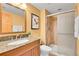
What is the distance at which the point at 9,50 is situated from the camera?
1.30m

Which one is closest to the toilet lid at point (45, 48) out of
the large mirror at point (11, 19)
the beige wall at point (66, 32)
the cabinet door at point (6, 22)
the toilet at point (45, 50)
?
the toilet at point (45, 50)

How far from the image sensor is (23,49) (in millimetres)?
1495

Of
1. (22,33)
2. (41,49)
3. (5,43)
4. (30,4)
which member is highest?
(30,4)

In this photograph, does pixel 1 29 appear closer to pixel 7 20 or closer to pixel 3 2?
pixel 7 20

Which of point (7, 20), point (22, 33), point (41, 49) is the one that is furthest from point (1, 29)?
point (41, 49)

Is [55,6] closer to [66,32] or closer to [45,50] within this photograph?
[66,32]

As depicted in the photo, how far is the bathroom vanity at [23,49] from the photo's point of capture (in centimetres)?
129

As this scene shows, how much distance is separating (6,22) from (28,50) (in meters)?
0.48

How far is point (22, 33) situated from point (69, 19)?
0.72 meters

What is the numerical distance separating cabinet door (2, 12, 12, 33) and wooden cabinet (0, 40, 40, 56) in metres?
0.29

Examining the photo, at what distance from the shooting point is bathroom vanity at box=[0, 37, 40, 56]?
4.25 feet

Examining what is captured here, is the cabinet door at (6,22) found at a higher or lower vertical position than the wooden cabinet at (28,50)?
higher

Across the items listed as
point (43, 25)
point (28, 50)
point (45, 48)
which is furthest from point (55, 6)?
point (28, 50)

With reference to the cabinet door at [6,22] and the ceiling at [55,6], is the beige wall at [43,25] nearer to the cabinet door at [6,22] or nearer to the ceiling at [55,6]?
the ceiling at [55,6]
